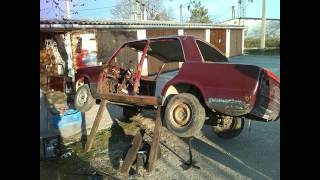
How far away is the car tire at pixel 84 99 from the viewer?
7590 mm

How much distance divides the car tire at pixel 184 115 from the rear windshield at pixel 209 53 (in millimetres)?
924

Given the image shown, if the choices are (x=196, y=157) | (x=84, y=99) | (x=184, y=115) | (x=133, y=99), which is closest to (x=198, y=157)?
(x=196, y=157)

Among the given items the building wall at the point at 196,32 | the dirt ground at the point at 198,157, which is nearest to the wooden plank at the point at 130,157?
the dirt ground at the point at 198,157

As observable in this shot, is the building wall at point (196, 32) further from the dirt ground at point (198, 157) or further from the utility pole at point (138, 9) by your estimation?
the dirt ground at point (198, 157)

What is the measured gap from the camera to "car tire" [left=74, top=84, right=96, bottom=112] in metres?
7.59

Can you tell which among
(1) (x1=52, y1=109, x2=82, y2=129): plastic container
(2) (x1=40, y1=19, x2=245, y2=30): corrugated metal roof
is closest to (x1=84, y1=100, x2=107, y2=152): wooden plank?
(1) (x1=52, y1=109, x2=82, y2=129): plastic container

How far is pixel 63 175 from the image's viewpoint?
19.9ft

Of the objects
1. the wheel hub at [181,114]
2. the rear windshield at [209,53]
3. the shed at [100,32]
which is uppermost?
the shed at [100,32]

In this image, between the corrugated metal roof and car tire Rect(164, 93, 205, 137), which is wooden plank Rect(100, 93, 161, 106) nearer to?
car tire Rect(164, 93, 205, 137)

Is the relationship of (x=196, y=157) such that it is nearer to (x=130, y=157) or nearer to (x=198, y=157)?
(x=198, y=157)

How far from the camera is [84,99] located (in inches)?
303
